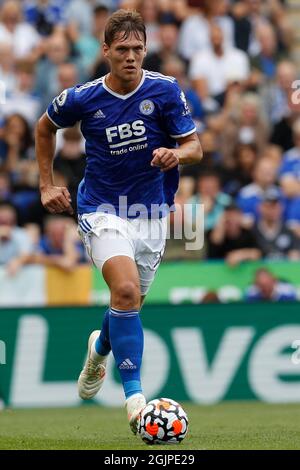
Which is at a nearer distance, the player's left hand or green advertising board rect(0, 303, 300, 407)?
the player's left hand

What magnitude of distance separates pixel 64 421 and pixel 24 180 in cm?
593

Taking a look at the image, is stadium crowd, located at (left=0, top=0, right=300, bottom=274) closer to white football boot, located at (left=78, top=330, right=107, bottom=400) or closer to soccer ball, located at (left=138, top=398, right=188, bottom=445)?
white football boot, located at (left=78, top=330, right=107, bottom=400)

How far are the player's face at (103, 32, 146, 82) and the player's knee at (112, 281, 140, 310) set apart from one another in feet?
5.01

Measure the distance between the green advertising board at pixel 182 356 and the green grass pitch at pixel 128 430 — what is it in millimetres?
644

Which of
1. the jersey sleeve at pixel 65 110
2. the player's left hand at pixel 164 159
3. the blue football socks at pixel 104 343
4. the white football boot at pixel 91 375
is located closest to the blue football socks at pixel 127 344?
the player's left hand at pixel 164 159

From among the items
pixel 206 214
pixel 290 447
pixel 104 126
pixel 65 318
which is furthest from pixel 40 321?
pixel 290 447

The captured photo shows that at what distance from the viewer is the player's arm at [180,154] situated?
8.27m

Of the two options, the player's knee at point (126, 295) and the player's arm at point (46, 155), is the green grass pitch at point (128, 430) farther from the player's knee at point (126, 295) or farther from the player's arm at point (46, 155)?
the player's arm at point (46, 155)

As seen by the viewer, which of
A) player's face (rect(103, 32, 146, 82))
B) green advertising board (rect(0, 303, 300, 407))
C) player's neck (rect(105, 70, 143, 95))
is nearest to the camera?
player's face (rect(103, 32, 146, 82))

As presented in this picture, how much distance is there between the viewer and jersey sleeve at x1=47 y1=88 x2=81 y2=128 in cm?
914

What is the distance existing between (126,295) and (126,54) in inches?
67.4

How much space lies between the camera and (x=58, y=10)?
63.8ft

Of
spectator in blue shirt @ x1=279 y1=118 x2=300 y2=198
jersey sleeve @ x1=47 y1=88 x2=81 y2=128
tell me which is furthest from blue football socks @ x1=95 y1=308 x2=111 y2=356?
spectator in blue shirt @ x1=279 y1=118 x2=300 y2=198

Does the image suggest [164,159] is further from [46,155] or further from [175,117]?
[46,155]
